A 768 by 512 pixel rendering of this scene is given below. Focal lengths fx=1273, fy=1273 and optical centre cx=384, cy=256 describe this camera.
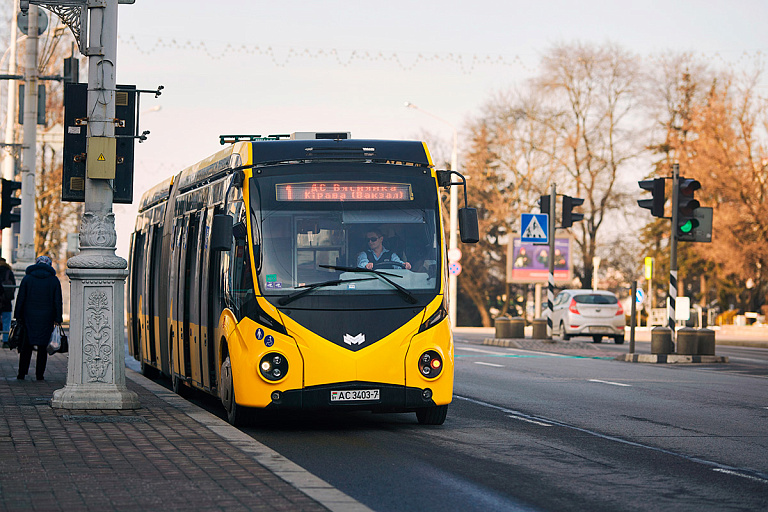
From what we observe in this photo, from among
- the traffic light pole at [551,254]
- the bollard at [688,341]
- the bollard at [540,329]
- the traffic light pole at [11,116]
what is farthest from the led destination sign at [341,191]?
the bollard at [540,329]

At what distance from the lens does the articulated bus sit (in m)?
11.9

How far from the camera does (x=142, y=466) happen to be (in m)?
9.04

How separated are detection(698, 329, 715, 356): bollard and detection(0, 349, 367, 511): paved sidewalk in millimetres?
14918

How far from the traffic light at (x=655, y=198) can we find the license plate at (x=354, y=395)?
14.4m

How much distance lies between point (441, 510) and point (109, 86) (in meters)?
6.98

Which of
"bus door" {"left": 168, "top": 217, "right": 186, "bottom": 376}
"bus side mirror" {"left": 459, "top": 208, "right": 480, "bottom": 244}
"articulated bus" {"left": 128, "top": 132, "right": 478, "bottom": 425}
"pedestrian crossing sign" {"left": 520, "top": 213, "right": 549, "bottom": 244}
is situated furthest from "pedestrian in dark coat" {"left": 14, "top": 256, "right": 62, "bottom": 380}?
"pedestrian crossing sign" {"left": 520, "top": 213, "right": 549, "bottom": 244}

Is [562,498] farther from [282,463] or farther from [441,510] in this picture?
[282,463]

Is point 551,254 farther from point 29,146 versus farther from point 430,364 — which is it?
point 430,364

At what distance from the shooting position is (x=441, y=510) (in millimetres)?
7961

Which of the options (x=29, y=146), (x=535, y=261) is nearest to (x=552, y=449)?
(x=29, y=146)

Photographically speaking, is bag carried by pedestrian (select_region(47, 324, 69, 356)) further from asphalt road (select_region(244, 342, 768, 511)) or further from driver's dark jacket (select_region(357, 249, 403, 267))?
driver's dark jacket (select_region(357, 249, 403, 267))

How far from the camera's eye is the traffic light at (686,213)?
2492 cm

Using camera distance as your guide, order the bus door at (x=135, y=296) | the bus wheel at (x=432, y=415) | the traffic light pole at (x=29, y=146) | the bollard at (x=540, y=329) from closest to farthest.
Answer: the bus wheel at (x=432, y=415) → the bus door at (x=135, y=296) → the traffic light pole at (x=29, y=146) → the bollard at (x=540, y=329)

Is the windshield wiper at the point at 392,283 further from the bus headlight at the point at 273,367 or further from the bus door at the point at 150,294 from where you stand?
the bus door at the point at 150,294
